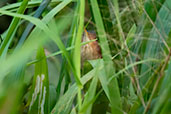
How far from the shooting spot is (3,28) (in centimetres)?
121

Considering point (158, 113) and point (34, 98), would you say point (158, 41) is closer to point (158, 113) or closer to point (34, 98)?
point (158, 113)

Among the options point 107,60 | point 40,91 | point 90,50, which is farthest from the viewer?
point 90,50

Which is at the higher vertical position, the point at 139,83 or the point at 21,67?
the point at 21,67

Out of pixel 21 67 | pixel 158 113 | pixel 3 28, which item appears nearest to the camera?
pixel 158 113

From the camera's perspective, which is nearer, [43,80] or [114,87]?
[114,87]

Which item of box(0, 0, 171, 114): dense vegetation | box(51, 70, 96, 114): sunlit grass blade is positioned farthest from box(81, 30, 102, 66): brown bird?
box(51, 70, 96, 114): sunlit grass blade

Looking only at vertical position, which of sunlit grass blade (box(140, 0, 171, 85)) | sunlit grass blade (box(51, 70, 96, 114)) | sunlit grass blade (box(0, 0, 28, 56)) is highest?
sunlit grass blade (box(0, 0, 28, 56))

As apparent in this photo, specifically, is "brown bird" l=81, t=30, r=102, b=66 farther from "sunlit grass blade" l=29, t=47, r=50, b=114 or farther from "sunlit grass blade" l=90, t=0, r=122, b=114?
"sunlit grass blade" l=90, t=0, r=122, b=114

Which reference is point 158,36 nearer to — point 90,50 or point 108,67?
point 108,67

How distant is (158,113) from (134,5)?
27 centimetres

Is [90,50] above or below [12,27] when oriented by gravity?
below

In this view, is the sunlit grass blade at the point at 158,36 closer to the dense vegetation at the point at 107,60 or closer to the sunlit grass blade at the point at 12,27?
the dense vegetation at the point at 107,60

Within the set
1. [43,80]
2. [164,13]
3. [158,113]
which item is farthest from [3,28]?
[158,113]

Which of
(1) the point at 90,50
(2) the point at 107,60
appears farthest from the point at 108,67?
(1) the point at 90,50
